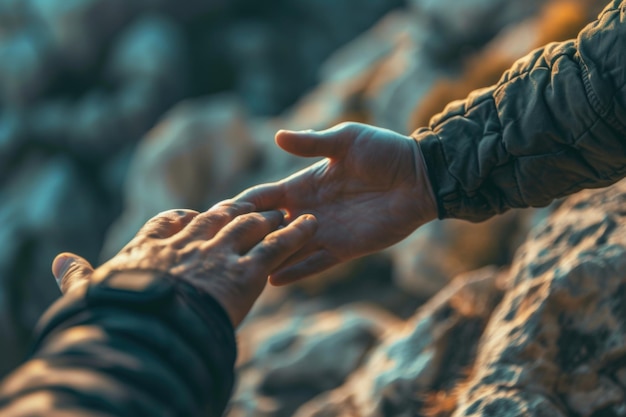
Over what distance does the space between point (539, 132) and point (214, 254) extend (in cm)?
A: 173

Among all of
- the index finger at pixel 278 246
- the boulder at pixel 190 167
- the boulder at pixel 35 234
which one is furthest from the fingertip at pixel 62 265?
the boulder at pixel 35 234

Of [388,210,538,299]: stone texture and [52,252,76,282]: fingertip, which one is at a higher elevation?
[52,252,76,282]: fingertip

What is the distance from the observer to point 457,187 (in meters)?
4.18

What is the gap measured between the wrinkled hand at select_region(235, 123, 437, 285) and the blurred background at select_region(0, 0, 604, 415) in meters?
2.97

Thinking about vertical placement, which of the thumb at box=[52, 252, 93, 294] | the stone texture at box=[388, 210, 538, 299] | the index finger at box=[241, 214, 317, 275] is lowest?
the stone texture at box=[388, 210, 538, 299]

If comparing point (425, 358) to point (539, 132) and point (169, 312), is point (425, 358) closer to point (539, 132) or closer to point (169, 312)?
point (539, 132)

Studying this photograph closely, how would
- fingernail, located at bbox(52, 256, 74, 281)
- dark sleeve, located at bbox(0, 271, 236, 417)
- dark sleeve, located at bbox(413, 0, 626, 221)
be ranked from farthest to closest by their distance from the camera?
dark sleeve, located at bbox(413, 0, 626, 221) → fingernail, located at bbox(52, 256, 74, 281) → dark sleeve, located at bbox(0, 271, 236, 417)

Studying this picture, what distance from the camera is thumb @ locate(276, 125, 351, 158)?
420 cm

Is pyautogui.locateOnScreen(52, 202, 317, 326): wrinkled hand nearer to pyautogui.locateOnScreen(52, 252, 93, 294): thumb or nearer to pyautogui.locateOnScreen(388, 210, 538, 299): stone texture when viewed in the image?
pyautogui.locateOnScreen(52, 252, 93, 294): thumb

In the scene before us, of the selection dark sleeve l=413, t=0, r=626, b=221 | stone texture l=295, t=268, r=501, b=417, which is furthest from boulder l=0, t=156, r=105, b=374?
dark sleeve l=413, t=0, r=626, b=221

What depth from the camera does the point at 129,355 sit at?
247 cm

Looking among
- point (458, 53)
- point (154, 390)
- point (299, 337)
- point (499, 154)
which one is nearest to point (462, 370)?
point (499, 154)

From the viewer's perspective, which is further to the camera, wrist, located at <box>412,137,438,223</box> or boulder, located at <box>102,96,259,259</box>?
boulder, located at <box>102,96,259,259</box>

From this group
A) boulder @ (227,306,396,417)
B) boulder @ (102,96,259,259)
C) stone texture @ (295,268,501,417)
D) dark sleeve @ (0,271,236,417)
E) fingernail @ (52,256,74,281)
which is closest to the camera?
dark sleeve @ (0,271,236,417)
